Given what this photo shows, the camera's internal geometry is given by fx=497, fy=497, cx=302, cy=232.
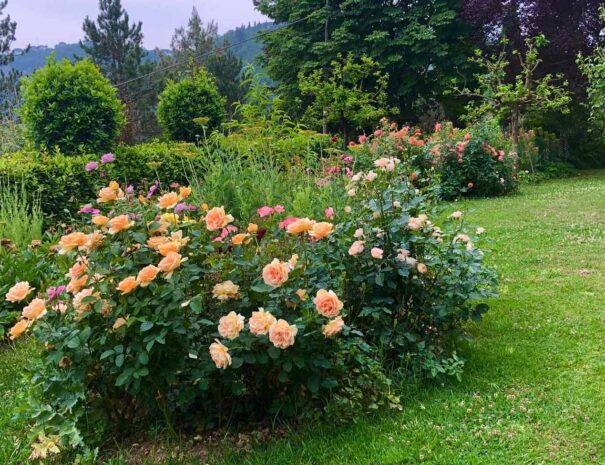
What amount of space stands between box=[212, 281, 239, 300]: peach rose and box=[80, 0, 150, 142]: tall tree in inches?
954

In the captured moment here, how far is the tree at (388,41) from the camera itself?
15.8 metres

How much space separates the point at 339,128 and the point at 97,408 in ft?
51.1

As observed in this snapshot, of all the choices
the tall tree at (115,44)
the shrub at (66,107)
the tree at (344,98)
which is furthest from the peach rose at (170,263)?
the tall tree at (115,44)

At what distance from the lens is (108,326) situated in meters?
1.84

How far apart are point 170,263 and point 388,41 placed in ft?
51.9

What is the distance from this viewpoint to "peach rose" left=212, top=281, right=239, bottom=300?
188cm

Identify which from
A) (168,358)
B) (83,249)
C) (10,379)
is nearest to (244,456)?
(168,358)

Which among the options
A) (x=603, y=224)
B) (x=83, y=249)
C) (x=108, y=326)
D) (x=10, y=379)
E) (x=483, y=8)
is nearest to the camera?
(x=108, y=326)

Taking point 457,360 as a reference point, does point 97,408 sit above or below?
above

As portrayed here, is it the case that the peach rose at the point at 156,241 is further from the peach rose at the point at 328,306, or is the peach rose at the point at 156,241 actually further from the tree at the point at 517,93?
the tree at the point at 517,93

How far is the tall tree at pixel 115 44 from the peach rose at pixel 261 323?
962 inches

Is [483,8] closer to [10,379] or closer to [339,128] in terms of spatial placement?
[339,128]

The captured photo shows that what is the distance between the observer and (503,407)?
2135 mm

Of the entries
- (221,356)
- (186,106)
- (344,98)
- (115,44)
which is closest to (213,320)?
(221,356)
